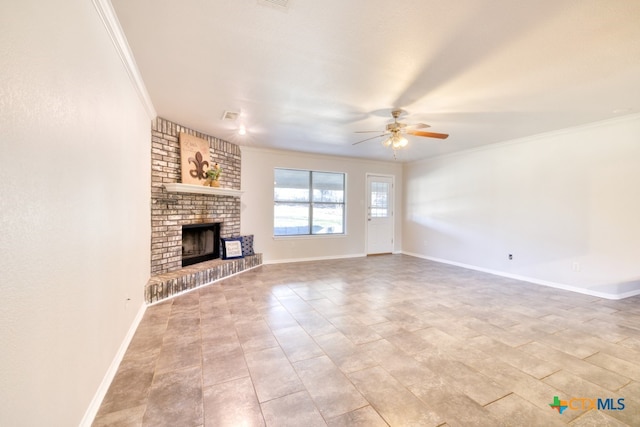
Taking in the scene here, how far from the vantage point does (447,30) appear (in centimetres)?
193

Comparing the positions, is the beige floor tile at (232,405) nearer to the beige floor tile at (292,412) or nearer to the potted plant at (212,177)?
the beige floor tile at (292,412)

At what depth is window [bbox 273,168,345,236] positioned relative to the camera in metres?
6.22

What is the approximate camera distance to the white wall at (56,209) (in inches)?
35.9

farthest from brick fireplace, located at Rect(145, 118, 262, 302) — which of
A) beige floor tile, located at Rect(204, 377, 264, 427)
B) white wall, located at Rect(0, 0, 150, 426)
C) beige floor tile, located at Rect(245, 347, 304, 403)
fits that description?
beige floor tile, located at Rect(204, 377, 264, 427)

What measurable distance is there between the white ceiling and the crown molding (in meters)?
0.05

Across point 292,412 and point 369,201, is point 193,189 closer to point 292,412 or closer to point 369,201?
point 292,412

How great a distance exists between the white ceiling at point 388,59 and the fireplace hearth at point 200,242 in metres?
1.85

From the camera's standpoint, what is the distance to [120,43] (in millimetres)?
2055

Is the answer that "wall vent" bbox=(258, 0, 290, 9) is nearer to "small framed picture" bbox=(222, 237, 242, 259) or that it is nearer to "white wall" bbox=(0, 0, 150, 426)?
"white wall" bbox=(0, 0, 150, 426)

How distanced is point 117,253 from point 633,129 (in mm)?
6139

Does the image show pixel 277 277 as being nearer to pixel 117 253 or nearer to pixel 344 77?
pixel 117 253

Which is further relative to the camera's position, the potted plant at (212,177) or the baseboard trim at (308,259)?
the baseboard trim at (308,259)

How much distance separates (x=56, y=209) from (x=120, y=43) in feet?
5.07

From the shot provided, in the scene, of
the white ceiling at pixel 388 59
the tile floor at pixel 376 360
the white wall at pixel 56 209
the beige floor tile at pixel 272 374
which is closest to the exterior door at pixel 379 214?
the tile floor at pixel 376 360
